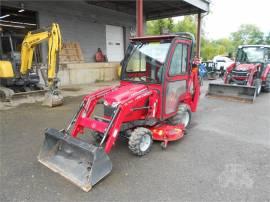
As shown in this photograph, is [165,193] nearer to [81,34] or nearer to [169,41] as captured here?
[169,41]

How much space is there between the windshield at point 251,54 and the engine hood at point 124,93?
7397 mm

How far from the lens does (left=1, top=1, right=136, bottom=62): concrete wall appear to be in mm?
10422

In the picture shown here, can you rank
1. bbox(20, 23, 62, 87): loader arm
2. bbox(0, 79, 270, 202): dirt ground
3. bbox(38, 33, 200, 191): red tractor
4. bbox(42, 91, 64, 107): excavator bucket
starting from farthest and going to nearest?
bbox(42, 91, 64, 107): excavator bucket, bbox(20, 23, 62, 87): loader arm, bbox(38, 33, 200, 191): red tractor, bbox(0, 79, 270, 202): dirt ground

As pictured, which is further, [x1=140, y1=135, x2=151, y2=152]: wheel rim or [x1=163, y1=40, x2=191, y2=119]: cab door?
[x1=163, y1=40, x2=191, y2=119]: cab door

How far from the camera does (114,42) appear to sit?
47.3 feet

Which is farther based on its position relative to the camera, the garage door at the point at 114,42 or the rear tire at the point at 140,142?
the garage door at the point at 114,42

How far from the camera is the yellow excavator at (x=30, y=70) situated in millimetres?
6688

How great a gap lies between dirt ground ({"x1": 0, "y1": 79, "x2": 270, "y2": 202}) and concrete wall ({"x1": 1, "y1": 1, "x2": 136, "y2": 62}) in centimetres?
693

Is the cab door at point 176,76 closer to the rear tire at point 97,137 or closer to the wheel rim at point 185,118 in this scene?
the wheel rim at point 185,118

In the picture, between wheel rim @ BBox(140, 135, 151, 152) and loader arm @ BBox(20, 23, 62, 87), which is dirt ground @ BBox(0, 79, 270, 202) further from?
loader arm @ BBox(20, 23, 62, 87)

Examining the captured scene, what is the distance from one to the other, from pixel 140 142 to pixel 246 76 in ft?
22.1

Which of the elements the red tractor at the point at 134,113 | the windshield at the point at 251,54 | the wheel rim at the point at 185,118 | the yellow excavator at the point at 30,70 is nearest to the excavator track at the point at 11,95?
the yellow excavator at the point at 30,70

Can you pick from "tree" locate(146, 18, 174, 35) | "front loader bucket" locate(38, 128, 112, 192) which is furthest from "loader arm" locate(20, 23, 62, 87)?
"tree" locate(146, 18, 174, 35)

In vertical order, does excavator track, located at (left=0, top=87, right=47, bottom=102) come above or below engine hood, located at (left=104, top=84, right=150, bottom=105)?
below
